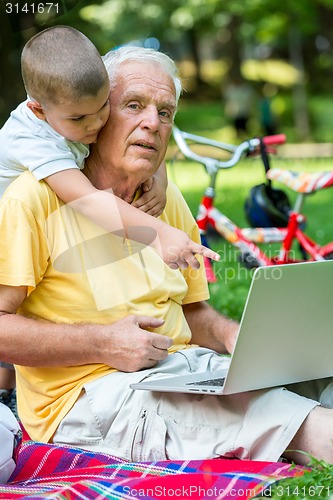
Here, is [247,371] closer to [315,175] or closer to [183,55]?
[315,175]

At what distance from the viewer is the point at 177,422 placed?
2.75m

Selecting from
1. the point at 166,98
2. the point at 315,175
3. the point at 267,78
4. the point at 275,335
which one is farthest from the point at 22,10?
the point at 267,78

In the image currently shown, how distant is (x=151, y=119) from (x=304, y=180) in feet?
10.5

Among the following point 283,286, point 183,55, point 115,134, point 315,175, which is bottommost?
point 183,55

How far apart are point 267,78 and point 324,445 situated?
93.1 feet

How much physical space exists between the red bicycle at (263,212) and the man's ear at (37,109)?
3.16 metres

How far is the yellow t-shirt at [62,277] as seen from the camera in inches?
110

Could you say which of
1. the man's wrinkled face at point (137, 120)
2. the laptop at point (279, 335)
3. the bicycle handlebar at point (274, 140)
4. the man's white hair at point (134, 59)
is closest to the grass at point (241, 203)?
the laptop at point (279, 335)

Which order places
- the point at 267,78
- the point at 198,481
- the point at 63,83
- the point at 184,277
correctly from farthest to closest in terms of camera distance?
the point at 267,78 → the point at 184,277 → the point at 63,83 → the point at 198,481

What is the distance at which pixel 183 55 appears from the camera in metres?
36.2

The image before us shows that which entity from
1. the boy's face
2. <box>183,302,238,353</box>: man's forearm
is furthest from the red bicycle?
the boy's face

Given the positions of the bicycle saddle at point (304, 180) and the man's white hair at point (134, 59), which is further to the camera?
the bicycle saddle at point (304, 180)

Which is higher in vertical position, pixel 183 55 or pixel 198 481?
pixel 198 481

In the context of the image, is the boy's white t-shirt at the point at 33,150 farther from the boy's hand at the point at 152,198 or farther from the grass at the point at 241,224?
the grass at the point at 241,224
